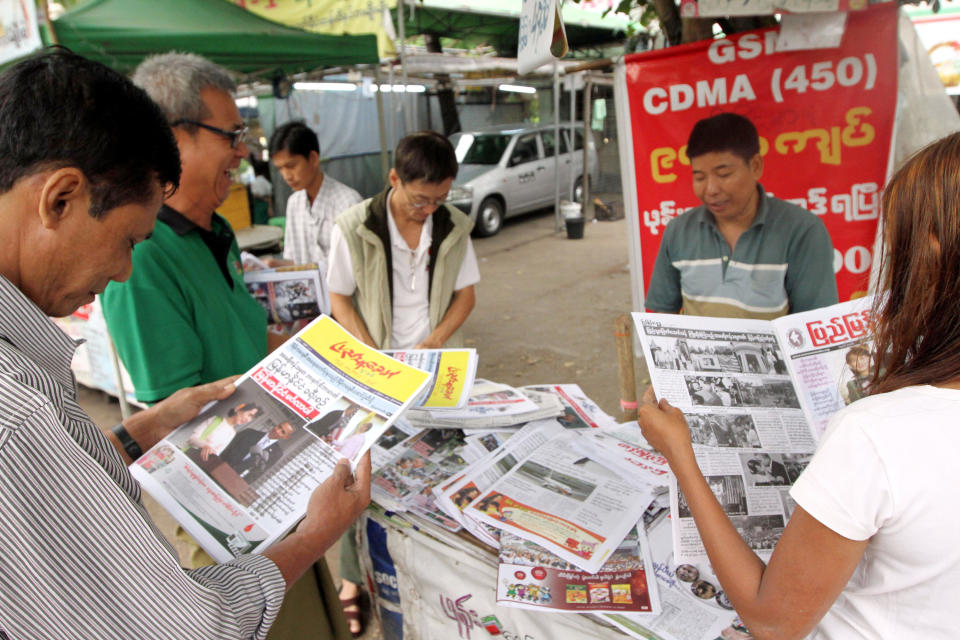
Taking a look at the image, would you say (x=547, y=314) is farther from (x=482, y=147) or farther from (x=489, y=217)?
(x=482, y=147)

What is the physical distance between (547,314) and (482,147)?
4733 millimetres

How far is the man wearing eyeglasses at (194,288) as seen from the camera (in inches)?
48.8

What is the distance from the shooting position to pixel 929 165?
0.66 meters

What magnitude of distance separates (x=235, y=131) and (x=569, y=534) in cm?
128

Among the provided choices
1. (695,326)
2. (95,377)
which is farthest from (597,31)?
(695,326)

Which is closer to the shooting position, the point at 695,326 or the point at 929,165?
the point at 929,165

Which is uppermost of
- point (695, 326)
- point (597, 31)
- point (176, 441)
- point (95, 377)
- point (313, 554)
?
point (597, 31)

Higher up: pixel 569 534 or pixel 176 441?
pixel 176 441

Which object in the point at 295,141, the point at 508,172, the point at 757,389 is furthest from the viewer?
the point at 508,172

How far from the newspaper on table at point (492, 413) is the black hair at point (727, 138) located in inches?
38.5

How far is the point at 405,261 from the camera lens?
86.8 inches

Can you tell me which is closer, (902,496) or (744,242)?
(902,496)

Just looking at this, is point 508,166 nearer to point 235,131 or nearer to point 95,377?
point 95,377

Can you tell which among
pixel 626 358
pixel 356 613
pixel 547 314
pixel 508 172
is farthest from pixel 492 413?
pixel 508 172
